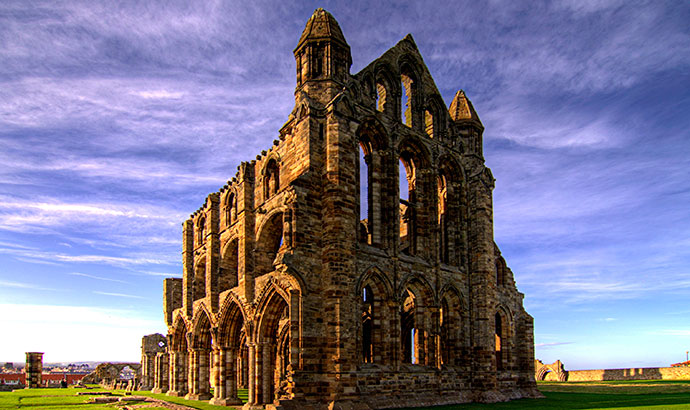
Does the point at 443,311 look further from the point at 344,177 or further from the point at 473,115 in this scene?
the point at 473,115

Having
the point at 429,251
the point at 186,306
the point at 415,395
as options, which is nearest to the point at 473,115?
the point at 429,251

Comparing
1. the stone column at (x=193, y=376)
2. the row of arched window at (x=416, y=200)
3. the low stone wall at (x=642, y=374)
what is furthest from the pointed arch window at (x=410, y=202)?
the low stone wall at (x=642, y=374)

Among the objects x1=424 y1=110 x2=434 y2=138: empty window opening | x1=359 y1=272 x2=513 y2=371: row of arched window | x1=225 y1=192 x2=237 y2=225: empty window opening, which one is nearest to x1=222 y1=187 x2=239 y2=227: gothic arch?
x1=225 y1=192 x2=237 y2=225: empty window opening

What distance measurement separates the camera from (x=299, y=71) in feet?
Answer: 67.1

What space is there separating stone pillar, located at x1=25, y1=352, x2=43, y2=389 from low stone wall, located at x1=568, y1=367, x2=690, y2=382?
47947 millimetres

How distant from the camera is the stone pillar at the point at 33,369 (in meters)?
46.5

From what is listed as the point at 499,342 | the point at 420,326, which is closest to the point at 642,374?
the point at 499,342

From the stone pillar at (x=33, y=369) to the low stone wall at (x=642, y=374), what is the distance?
47.9 m

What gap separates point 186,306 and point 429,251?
1609cm

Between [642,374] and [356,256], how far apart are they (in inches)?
1274

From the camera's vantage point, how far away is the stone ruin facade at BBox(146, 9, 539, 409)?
17406mm

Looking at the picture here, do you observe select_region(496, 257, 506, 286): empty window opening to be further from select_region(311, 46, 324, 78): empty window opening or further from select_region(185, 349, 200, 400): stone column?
select_region(185, 349, 200, 400): stone column

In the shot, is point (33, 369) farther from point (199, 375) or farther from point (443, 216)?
point (443, 216)

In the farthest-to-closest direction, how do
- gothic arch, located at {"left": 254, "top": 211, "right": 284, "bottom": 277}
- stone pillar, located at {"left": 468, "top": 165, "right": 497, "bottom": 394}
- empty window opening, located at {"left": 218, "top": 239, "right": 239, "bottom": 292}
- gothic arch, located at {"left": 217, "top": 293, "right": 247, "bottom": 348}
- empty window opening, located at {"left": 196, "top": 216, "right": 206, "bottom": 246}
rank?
1. empty window opening, located at {"left": 196, "top": 216, "right": 206, "bottom": 246}
2. empty window opening, located at {"left": 218, "top": 239, "right": 239, "bottom": 292}
3. gothic arch, located at {"left": 217, "top": 293, "right": 247, "bottom": 348}
4. stone pillar, located at {"left": 468, "top": 165, "right": 497, "bottom": 394}
5. gothic arch, located at {"left": 254, "top": 211, "right": 284, "bottom": 277}
